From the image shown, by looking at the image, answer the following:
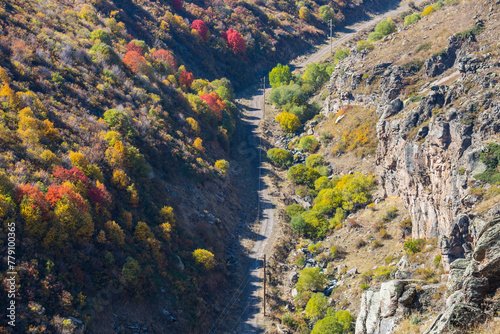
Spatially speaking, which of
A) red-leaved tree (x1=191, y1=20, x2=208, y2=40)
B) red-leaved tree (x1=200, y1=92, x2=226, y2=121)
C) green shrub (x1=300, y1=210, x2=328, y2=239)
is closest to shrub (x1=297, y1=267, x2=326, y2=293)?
green shrub (x1=300, y1=210, x2=328, y2=239)

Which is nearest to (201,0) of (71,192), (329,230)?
(329,230)

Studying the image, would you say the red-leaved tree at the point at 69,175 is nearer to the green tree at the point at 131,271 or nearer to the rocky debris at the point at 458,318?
the green tree at the point at 131,271

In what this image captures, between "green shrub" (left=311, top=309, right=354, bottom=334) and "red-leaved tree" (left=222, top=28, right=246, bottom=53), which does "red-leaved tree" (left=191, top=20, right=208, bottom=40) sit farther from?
"green shrub" (left=311, top=309, right=354, bottom=334)

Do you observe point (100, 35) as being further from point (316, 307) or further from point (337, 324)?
point (337, 324)

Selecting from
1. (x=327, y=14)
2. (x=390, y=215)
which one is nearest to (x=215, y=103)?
(x=390, y=215)

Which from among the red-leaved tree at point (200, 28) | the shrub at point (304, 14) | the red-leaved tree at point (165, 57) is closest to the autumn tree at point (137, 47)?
the red-leaved tree at point (165, 57)

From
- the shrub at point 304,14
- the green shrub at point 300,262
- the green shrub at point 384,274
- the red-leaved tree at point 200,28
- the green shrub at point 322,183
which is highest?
the shrub at point 304,14
